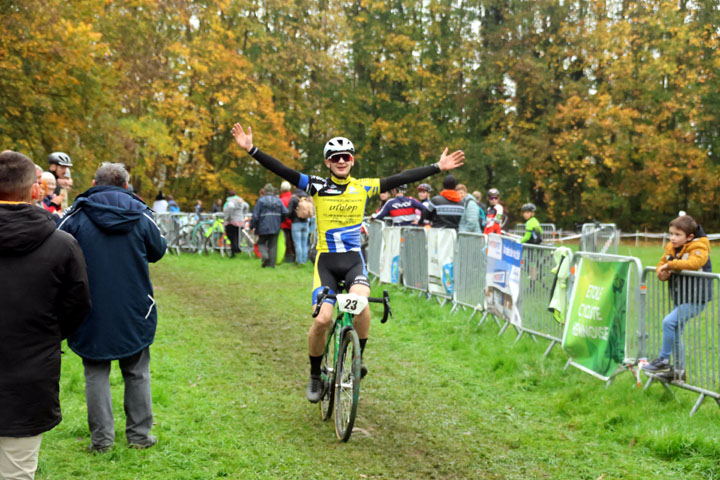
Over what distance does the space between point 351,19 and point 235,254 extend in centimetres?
2218

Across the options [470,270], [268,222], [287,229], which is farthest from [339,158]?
[287,229]

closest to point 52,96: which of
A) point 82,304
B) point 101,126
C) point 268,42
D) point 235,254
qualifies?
point 101,126

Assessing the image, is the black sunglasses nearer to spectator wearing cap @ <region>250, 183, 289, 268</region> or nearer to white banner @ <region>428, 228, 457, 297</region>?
white banner @ <region>428, 228, 457, 297</region>

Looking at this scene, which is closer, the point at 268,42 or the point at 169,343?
the point at 169,343

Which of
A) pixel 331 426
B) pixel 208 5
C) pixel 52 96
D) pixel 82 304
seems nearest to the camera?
pixel 82 304

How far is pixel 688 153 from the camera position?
3872 centimetres

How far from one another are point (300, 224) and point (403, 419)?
45.7 feet

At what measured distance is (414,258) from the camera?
47.4 ft

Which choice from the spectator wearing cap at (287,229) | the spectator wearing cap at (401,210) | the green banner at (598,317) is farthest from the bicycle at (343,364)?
the spectator wearing cap at (287,229)

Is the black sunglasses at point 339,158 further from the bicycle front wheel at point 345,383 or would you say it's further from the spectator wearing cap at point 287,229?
the spectator wearing cap at point 287,229

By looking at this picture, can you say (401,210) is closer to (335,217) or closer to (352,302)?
(335,217)

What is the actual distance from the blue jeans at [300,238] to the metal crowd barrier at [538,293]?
446 inches

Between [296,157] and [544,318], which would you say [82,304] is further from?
[296,157]

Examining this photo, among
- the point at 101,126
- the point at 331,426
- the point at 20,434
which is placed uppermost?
the point at 101,126
